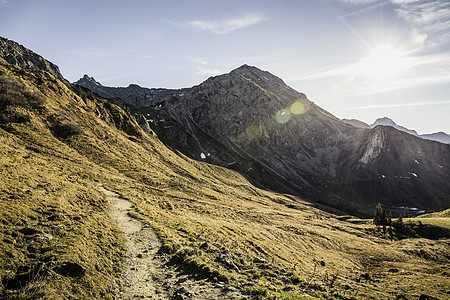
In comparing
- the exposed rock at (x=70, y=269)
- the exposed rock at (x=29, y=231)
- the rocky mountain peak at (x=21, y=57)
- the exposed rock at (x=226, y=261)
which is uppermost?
the rocky mountain peak at (x=21, y=57)

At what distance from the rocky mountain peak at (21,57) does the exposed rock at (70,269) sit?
156 metres

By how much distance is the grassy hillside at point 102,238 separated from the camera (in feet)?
38.5

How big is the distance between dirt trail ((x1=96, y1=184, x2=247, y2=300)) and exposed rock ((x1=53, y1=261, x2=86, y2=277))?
2.54 metres

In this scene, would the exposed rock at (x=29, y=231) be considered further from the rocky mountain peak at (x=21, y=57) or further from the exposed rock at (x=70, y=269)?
the rocky mountain peak at (x=21, y=57)

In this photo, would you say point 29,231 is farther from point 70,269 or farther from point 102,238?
point 70,269

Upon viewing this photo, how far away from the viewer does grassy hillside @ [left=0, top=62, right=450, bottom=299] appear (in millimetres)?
11742

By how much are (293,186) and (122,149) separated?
130880 millimetres

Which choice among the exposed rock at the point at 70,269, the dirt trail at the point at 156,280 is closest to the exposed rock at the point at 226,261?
the dirt trail at the point at 156,280

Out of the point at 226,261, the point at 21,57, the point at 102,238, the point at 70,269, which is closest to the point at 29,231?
the point at 102,238

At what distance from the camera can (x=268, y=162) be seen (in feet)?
621

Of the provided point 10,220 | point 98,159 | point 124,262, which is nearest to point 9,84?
point 98,159

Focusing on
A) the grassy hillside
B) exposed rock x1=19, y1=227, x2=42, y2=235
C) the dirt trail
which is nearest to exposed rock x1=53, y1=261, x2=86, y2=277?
the grassy hillside

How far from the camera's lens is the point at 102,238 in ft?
54.9

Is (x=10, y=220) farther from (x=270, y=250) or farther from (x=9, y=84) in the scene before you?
(x=9, y=84)
